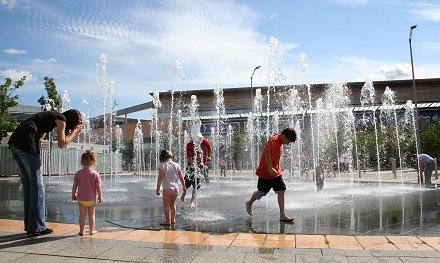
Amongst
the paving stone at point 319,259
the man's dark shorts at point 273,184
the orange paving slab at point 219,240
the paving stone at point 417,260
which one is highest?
the man's dark shorts at point 273,184

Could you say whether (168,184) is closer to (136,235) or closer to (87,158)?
(136,235)

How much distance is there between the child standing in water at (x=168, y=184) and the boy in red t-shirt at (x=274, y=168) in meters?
1.34

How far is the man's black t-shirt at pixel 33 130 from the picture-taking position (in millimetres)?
5164

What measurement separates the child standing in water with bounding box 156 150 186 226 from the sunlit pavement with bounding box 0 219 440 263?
624 mm

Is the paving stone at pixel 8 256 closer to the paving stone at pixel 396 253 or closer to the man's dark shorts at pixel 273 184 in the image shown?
the man's dark shorts at pixel 273 184

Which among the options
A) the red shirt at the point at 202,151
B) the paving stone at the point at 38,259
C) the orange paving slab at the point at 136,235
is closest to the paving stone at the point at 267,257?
the orange paving slab at the point at 136,235

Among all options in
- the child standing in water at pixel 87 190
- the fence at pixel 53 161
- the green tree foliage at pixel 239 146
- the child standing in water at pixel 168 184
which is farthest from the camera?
the green tree foliage at pixel 239 146

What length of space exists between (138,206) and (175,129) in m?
45.9

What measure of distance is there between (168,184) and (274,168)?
5.51 feet

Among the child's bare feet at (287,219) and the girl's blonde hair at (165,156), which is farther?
the girl's blonde hair at (165,156)

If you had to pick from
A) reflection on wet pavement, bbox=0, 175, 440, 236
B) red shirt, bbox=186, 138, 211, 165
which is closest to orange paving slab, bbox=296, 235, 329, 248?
reflection on wet pavement, bbox=0, 175, 440, 236

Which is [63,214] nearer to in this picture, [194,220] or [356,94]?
[194,220]

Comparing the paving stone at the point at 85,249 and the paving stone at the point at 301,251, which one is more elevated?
the paving stone at the point at 85,249

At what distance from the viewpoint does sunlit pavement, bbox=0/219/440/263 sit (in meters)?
4.00
